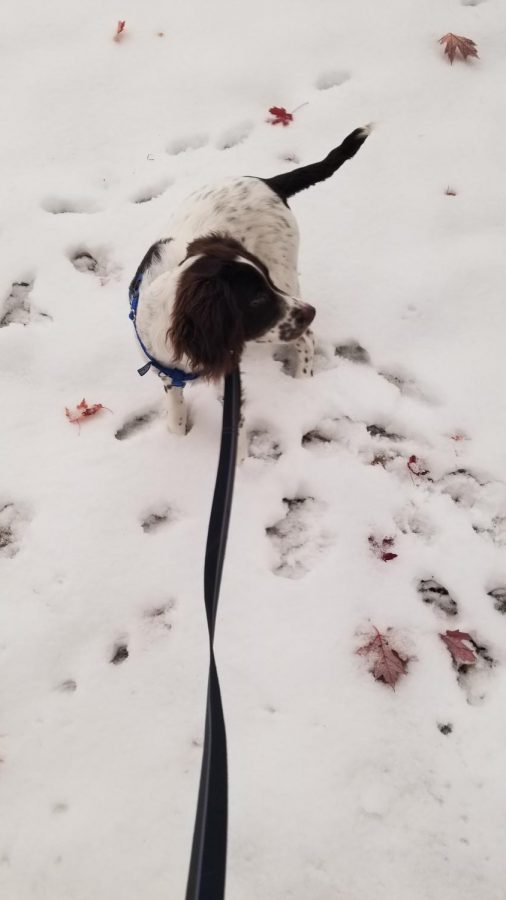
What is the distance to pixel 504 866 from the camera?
1.68 meters

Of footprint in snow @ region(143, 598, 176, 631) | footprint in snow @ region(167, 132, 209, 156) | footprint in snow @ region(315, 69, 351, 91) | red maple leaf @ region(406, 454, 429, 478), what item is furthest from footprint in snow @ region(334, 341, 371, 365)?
footprint in snow @ region(315, 69, 351, 91)

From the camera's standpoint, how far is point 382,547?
2.27m

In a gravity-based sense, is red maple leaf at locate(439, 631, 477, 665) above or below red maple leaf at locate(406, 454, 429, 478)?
below

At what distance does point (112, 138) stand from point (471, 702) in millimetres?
3716

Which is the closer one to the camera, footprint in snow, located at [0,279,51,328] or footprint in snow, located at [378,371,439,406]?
footprint in snow, located at [378,371,439,406]

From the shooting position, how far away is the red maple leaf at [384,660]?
6.45 ft

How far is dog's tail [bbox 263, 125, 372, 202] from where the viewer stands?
251cm

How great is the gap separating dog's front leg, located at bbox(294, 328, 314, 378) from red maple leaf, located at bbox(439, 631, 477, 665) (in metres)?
1.30

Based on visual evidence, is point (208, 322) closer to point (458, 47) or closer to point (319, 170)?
point (319, 170)

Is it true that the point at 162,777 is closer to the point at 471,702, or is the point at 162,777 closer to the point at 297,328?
the point at 471,702

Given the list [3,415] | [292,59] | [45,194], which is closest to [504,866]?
[3,415]

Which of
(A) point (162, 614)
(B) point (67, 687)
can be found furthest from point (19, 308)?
(B) point (67, 687)

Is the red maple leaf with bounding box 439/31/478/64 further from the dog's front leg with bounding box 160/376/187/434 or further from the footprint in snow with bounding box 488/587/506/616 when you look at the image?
the footprint in snow with bounding box 488/587/506/616

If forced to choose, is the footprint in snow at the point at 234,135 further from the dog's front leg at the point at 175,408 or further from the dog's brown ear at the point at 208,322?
the dog's brown ear at the point at 208,322
